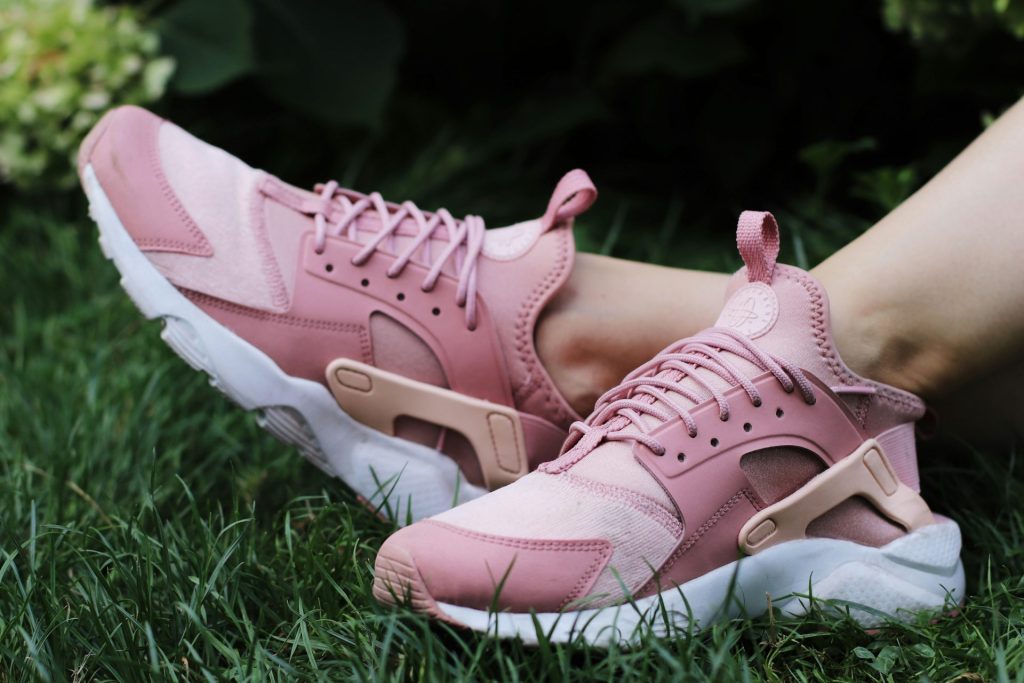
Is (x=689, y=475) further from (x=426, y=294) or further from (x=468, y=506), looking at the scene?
(x=426, y=294)

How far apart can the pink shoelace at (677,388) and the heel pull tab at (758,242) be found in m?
0.09

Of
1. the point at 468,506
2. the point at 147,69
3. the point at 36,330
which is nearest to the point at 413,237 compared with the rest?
the point at 468,506

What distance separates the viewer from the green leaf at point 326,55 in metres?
2.44

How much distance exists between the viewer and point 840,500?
117 centimetres

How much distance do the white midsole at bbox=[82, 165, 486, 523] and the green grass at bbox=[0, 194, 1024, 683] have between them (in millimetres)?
62

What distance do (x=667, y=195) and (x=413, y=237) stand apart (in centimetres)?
139

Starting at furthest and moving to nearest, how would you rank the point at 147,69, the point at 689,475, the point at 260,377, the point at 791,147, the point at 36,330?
the point at 791,147 < the point at 147,69 < the point at 36,330 < the point at 260,377 < the point at 689,475

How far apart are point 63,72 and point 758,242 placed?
70.7 inches

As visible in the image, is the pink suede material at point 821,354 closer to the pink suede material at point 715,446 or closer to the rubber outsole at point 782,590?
the pink suede material at point 715,446

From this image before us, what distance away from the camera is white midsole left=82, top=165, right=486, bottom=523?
139cm

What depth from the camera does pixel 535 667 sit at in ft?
3.35

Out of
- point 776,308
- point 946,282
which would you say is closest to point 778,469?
point 776,308

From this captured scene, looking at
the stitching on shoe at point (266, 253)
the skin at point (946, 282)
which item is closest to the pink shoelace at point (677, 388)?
the skin at point (946, 282)

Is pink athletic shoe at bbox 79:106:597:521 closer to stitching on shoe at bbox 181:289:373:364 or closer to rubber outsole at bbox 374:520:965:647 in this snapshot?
stitching on shoe at bbox 181:289:373:364
